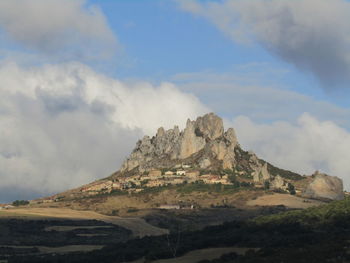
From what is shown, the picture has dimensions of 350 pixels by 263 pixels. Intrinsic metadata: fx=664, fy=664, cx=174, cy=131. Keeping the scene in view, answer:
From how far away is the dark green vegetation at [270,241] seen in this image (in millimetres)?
107000

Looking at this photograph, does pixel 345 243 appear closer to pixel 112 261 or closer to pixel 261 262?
pixel 261 262

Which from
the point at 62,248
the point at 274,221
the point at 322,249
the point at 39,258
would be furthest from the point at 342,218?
the point at 62,248

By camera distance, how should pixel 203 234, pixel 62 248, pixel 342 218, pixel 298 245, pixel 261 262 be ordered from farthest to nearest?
pixel 62 248 < pixel 203 234 < pixel 342 218 < pixel 298 245 < pixel 261 262

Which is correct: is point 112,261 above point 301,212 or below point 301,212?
below

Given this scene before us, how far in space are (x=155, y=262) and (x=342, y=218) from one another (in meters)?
47.7

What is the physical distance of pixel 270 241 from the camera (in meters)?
131

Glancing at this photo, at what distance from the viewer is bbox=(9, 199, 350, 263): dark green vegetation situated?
351 ft

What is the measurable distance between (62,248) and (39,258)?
36.4 metres

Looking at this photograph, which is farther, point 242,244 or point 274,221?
point 274,221

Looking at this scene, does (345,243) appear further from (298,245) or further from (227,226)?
(227,226)

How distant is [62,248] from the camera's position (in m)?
193

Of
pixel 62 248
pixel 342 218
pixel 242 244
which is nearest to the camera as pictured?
pixel 242 244

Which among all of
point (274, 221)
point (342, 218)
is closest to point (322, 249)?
point (342, 218)

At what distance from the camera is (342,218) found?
489 ft
